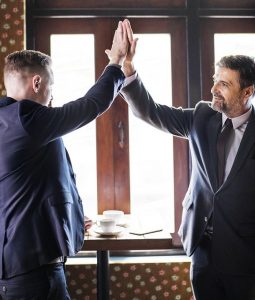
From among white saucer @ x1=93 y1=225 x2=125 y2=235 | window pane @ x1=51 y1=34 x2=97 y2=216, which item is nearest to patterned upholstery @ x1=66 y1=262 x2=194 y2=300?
window pane @ x1=51 y1=34 x2=97 y2=216

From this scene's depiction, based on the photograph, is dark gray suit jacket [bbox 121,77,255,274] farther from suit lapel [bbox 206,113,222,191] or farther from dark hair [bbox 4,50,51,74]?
dark hair [bbox 4,50,51,74]

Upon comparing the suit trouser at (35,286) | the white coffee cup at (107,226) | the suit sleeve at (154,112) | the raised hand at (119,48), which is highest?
the raised hand at (119,48)

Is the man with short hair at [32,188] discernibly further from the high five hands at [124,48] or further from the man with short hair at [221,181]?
the man with short hair at [221,181]

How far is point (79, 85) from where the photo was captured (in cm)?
289

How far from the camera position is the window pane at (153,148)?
2.89 meters

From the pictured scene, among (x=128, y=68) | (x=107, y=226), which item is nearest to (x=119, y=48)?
(x=128, y=68)

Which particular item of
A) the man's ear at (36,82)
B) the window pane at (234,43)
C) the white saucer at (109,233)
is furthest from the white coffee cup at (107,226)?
the window pane at (234,43)

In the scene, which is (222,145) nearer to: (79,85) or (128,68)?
(128,68)

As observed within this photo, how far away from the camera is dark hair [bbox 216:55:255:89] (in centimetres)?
189

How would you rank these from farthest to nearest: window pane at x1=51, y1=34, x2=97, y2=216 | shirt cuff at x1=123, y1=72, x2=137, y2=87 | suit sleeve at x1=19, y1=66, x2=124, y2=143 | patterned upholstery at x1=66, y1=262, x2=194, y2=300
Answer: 1. window pane at x1=51, y1=34, x2=97, y2=216
2. patterned upholstery at x1=66, y1=262, x2=194, y2=300
3. shirt cuff at x1=123, y1=72, x2=137, y2=87
4. suit sleeve at x1=19, y1=66, x2=124, y2=143

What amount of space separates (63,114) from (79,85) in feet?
4.74

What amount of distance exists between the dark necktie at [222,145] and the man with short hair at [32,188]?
2.21ft

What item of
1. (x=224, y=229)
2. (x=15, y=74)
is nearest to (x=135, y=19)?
(x=15, y=74)

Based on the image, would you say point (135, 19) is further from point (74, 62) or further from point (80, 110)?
point (80, 110)
